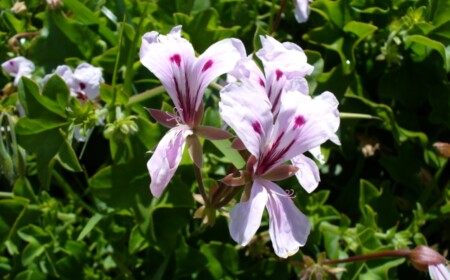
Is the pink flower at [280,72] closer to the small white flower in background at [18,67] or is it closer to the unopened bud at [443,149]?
the unopened bud at [443,149]

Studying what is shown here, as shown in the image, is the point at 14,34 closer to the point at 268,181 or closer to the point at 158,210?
the point at 158,210

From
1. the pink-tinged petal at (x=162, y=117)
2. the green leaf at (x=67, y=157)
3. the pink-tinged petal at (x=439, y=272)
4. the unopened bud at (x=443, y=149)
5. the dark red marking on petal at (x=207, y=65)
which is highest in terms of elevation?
the dark red marking on petal at (x=207, y=65)

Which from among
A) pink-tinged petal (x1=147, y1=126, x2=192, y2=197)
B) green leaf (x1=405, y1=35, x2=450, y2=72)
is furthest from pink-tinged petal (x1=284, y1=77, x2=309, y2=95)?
green leaf (x1=405, y1=35, x2=450, y2=72)

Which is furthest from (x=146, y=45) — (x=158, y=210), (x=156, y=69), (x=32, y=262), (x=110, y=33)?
(x=32, y=262)

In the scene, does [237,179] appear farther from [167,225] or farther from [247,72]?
[167,225]

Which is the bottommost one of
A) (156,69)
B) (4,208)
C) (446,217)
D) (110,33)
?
(446,217)

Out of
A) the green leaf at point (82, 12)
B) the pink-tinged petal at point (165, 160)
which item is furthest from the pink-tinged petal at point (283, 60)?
the green leaf at point (82, 12)
